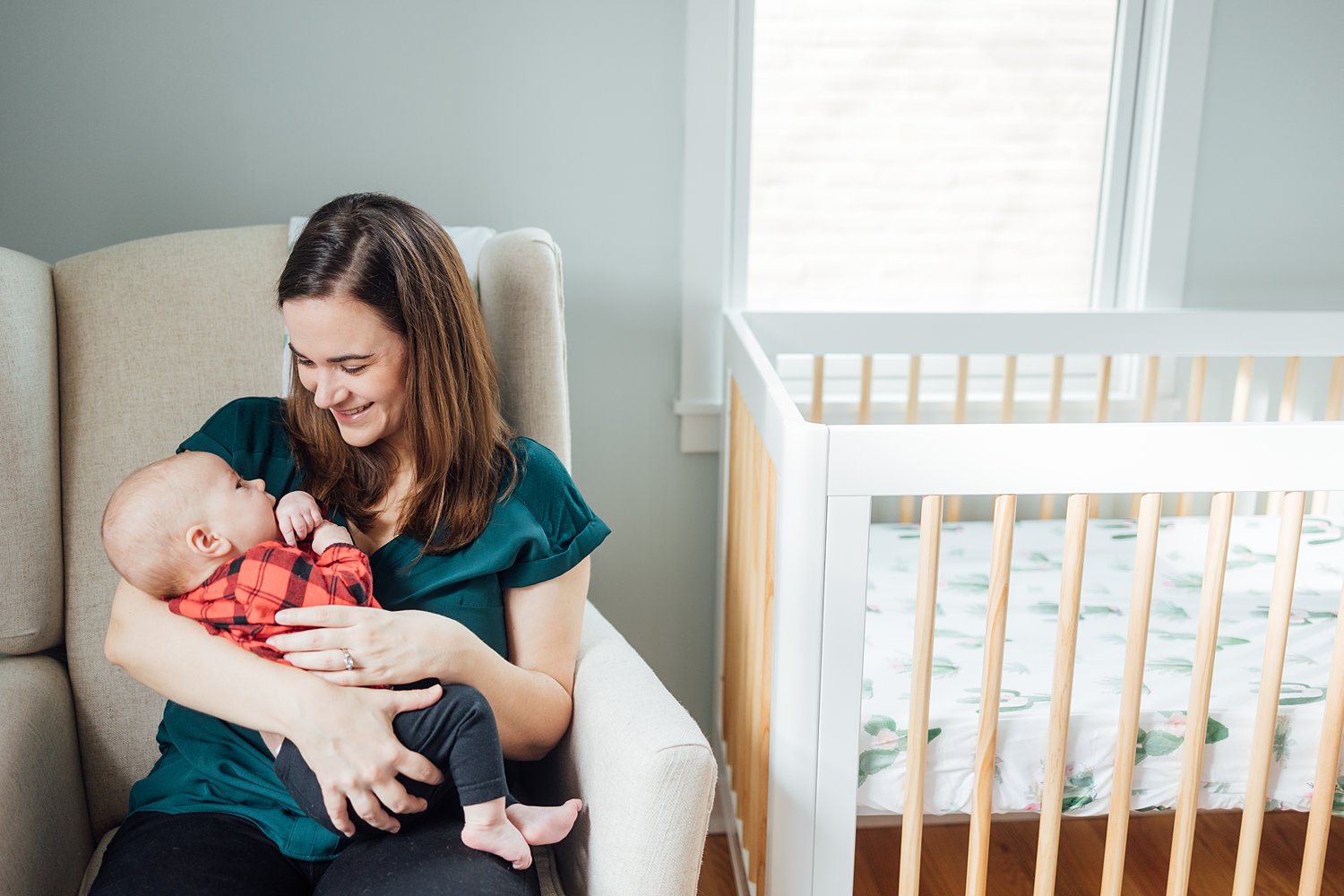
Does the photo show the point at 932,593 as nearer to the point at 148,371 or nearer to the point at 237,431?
the point at 237,431

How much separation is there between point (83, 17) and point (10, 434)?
775mm

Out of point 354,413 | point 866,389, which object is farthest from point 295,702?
point 866,389

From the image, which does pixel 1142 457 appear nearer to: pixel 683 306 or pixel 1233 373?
pixel 683 306

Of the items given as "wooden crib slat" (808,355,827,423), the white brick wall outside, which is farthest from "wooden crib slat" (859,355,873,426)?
the white brick wall outside

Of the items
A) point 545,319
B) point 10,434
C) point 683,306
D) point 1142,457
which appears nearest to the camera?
point 1142,457

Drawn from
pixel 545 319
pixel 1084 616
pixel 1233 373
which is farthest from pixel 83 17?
pixel 1233 373

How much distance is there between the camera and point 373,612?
1.03 metres

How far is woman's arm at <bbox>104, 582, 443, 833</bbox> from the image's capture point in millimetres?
982

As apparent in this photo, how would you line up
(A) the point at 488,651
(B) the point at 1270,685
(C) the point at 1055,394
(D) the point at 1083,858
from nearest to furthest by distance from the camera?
(A) the point at 488,651 → (B) the point at 1270,685 → (D) the point at 1083,858 → (C) the point at 1055,394

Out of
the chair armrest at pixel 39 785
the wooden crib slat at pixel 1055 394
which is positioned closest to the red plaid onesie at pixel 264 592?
the chair armrest at pixel 39 785

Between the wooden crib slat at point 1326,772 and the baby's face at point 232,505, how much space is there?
1.17 metres

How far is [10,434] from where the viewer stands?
1.24 metres

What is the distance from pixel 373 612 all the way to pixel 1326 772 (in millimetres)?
1106

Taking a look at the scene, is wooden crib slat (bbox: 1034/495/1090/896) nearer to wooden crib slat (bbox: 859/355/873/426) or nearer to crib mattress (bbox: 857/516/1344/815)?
crib mattress (bbox: 857/516/1344/815)
